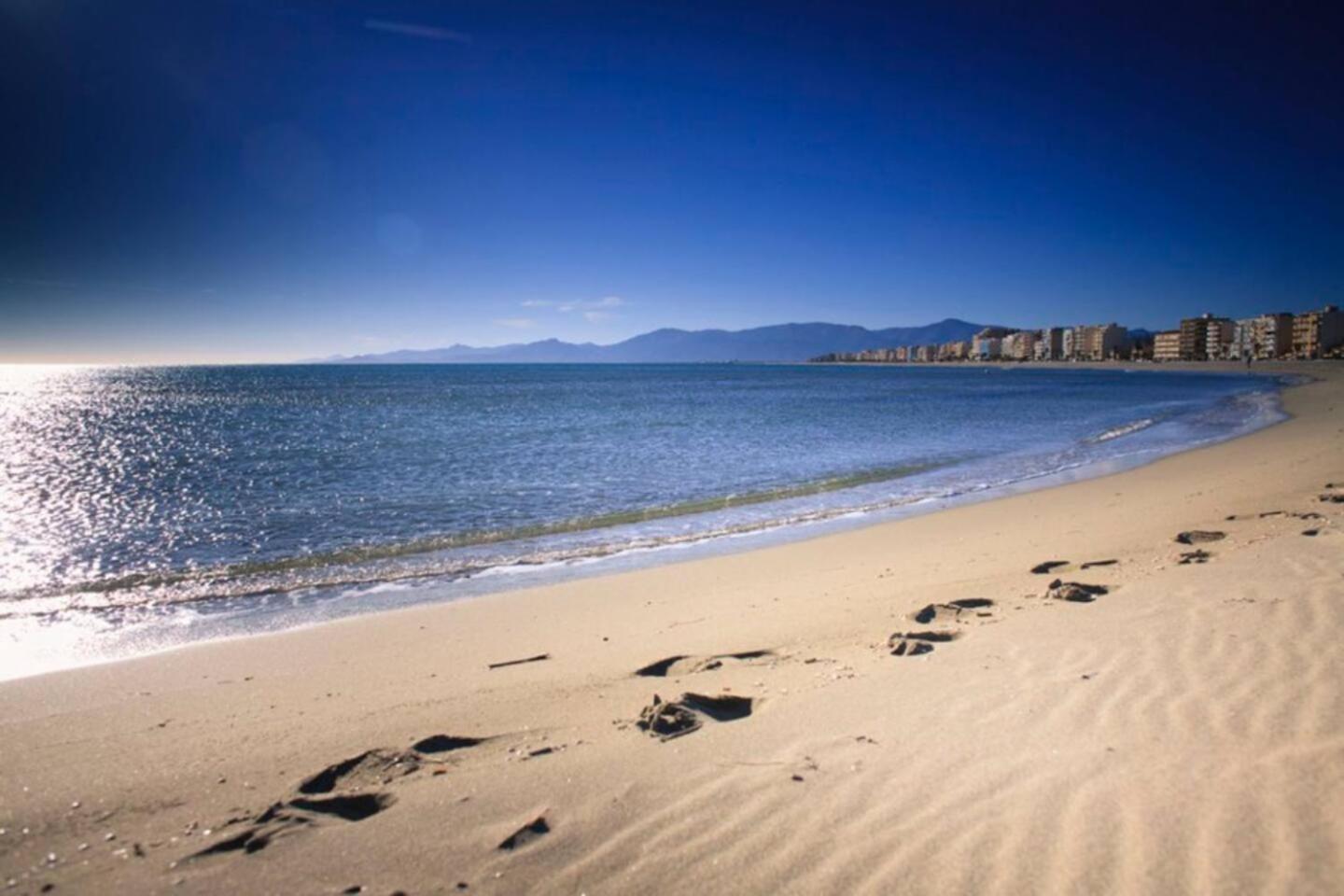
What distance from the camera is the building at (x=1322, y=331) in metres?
Answer: 155

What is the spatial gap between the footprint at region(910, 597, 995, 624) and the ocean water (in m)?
5.20

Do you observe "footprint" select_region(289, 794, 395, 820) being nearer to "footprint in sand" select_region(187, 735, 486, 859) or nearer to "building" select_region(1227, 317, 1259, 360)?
"footprint in sand" select_region(187, 735, 486, 859)

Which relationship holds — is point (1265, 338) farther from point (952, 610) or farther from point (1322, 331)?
point (952, 610)

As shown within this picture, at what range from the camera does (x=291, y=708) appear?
5.54 meters

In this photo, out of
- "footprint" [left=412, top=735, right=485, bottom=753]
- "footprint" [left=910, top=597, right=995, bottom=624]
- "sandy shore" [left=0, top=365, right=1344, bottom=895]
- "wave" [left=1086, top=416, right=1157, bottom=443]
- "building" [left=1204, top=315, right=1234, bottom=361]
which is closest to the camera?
"sandy shore" [left=0, top=365, right=1344, bottom=895]

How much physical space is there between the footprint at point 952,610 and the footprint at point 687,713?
9.09ft

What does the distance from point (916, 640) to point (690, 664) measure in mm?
2059

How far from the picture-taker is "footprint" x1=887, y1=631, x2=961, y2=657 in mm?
5918

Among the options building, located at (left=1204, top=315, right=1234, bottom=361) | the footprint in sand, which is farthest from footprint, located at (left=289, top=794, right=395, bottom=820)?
building, located at (left=1204, top=315, right=1234, bottom=361)

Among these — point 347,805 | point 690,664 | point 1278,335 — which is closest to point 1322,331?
point 1278,335

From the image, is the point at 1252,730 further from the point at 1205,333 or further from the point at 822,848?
the point at 1205,333

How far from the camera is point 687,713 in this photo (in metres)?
4.84

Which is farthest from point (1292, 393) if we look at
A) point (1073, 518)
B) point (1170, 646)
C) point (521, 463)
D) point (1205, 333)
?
point (1205, 333)

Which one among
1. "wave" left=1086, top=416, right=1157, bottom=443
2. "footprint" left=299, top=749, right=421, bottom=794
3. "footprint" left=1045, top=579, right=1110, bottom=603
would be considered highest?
"footprint" left=299, top=749, right=421, bottom=794
